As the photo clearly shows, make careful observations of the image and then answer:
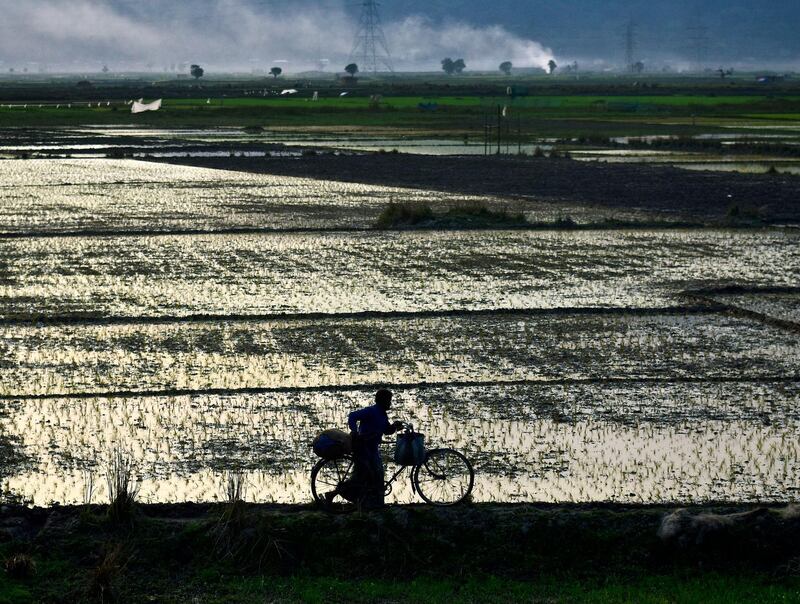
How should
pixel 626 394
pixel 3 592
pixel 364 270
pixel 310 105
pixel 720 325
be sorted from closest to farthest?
pixel 3 592
pixel 626 394
pixel 720 325
pixel 364 270
pixel 310 105

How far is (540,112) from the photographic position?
9219cm

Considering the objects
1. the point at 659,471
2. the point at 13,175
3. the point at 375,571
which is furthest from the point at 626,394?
the point at 13,175

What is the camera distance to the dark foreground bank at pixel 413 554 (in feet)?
27.4

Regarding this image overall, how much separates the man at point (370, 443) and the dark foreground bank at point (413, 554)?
37cm

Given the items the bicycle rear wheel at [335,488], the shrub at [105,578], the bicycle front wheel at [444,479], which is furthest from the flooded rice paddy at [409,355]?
the shrub at [105,578]

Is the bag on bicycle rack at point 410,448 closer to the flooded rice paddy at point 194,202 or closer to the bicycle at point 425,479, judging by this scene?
the bicycle at point 425,479

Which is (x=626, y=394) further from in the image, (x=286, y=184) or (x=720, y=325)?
(x=286, y=184)

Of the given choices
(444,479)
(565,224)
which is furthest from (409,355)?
(565,224)

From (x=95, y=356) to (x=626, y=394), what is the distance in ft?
21.9

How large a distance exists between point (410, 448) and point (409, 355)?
6.41 metres

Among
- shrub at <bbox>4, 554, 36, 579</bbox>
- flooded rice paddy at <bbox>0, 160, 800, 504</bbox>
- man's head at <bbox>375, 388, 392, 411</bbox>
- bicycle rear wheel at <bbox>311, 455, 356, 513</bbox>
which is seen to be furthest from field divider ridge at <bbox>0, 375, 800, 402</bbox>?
shrub at <bbox>4, 554, 36, 579</bbox>

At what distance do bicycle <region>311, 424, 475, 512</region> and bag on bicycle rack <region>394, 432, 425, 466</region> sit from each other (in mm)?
48

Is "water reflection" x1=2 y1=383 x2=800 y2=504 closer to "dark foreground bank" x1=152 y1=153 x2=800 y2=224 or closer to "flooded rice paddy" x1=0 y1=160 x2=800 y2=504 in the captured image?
"flooded rice paddy" x1=0 y1=160 x2=800 y2=504

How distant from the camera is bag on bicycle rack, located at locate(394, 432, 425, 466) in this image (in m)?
9.38
